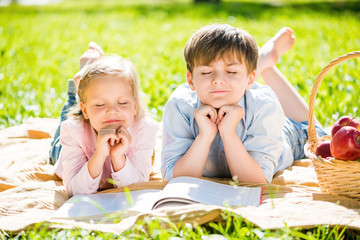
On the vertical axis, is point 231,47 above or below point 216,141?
above

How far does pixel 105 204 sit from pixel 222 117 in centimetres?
90

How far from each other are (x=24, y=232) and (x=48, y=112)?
2836 mm

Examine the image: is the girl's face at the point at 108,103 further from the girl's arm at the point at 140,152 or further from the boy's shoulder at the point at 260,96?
the boy's shoulder at the point at 260,96

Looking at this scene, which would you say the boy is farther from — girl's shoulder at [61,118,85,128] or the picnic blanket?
girl's shoulder at [61,118,85,128]

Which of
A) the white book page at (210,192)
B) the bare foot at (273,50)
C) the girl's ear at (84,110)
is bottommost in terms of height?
the white book page at (210,192)

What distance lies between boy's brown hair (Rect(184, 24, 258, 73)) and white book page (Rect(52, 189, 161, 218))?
2.87 ft

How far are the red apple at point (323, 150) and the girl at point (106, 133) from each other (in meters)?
1.11

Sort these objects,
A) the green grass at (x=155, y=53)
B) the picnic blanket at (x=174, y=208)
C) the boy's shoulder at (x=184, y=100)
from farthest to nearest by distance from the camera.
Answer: the green grass at (x=155, y=53) < the boy's shoulder at (x=184, y=100) < the picnic blanket at (x=174, y=208)

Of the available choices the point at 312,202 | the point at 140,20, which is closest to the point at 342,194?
the point at 312,202

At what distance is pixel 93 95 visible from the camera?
2877 millimetres

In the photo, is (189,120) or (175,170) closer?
(175,170)

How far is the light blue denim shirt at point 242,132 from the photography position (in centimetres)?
293

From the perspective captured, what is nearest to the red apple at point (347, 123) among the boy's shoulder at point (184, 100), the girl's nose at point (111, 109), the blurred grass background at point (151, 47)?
the boy's shoulder at point (184, 100)

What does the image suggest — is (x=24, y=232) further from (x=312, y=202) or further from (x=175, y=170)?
(x=312, y=202)
